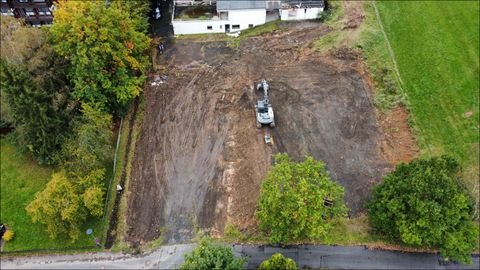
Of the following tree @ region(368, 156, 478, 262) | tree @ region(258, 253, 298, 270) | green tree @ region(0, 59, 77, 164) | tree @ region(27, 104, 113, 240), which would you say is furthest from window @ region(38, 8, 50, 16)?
tree @ region(368, 156, 478, 262)

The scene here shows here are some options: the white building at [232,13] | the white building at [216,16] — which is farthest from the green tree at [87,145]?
the white building at [232,13]

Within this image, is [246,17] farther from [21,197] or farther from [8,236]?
[8,236]

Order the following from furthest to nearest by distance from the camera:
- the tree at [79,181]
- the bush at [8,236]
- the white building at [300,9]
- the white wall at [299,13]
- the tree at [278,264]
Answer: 1. the white wall at [299,13]
2. the white building at [300,9]
3. the bush at [8,236]
4. the tree at [79,181]
5. the tree at [278,264]

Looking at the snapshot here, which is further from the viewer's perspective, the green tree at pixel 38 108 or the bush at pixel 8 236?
the bush at pixel 8 236

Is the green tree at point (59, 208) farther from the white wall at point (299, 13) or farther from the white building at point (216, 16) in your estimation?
the white wall at point (299, 13)

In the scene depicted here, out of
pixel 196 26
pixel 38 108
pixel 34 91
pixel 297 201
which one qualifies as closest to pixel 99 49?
pixel 34 91

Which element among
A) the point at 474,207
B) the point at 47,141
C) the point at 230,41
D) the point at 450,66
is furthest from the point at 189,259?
the point at 450,66
